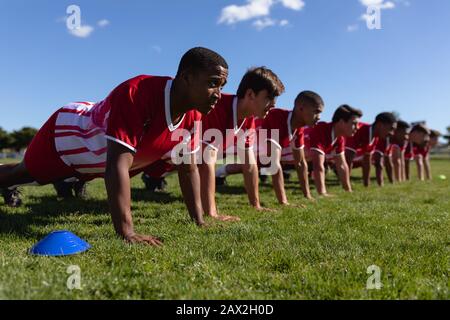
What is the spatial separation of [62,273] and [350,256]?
2.11 meters

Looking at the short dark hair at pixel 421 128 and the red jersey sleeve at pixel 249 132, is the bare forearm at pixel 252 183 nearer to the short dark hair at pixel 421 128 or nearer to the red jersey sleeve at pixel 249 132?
the red jersey sleeve at pixel 249 132

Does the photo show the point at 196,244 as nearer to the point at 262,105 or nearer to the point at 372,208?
the point at 262,105

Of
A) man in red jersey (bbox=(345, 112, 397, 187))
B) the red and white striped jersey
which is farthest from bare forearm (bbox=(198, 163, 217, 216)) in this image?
man in red jersey (bbox=(345, 112, 397, 187))

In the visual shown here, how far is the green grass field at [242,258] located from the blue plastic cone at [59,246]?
0.09 meters

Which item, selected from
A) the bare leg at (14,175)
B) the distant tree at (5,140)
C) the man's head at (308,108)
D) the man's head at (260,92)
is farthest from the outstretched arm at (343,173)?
the distant tree at (5,140)

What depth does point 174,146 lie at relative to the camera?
15.7 ft

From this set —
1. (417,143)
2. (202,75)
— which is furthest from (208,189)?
(417,143)

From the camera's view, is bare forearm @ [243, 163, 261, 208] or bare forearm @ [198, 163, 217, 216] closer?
bare forearm @ [198, 163, 217, 216]

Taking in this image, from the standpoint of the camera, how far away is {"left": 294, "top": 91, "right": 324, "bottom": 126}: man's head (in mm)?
7637

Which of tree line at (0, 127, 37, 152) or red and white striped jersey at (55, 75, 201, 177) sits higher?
tree line at (0, 127, 37, 152)

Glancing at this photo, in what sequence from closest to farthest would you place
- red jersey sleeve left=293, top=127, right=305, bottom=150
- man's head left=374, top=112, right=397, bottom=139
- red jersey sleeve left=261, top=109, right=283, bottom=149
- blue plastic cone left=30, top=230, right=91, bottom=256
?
blue plastic cone left=30, top=230, right=91, bottom=256, red jersey sleeve left=261, top=109, right=283, bottom=149, red jersey sleeve left=293, top=127, right=305, bottom=150, man's head left=374, top=112, right=397, bottom=139

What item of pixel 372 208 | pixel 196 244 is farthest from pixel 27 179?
pixel 372 208

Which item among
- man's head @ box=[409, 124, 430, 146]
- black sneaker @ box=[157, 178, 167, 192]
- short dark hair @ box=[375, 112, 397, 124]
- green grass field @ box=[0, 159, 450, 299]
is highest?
short dark hair @ box=[375, 112, 397, 124]

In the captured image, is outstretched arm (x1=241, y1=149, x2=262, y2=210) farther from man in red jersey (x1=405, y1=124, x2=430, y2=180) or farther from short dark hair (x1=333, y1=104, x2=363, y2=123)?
man in red jersey (x1=405, y1=124, x2=430, y2=180)
